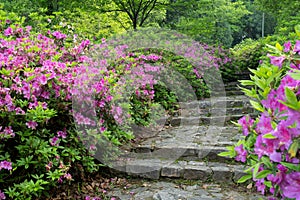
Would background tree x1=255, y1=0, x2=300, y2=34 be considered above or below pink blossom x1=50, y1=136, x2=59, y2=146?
above

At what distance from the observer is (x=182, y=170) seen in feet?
9.99

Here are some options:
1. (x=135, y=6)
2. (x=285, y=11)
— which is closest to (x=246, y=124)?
(x=135, y=6)

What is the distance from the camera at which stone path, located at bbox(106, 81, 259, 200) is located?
275 cm

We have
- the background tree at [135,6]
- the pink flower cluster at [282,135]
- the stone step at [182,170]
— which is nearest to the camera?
the pink flower cluster at [282,135]

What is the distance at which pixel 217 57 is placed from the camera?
7.96 metres

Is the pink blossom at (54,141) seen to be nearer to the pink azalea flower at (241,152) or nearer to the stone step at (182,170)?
the stone step at (182,170)

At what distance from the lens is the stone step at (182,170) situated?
115 inches

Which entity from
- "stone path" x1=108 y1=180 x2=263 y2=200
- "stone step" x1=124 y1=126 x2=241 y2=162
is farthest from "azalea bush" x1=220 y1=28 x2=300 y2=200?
"stone step" x1=124 y1=126 x2=241 y2=162

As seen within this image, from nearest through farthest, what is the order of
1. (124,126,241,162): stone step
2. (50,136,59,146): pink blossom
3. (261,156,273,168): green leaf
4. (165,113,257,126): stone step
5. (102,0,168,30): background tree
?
(261,156,273,168): green leaf < (50,136,59,146): pink blossom < (124,126,241,162): stone step < (165,113,257,126): stone step < (102,0,168,30): background tree

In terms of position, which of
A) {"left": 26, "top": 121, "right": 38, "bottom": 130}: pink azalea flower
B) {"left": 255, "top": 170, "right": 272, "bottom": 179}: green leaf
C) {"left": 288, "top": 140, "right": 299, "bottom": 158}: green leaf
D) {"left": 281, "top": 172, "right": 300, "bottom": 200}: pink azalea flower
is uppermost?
{"left": 288, "top": 140, "right": 299, "bottom": 158}: green leaf

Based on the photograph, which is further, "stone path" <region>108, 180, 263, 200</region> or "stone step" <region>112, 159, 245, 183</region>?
Result: "stone step" <region>112, 159, 245, 183</region>

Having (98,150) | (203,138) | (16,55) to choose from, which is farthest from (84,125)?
(203,138)

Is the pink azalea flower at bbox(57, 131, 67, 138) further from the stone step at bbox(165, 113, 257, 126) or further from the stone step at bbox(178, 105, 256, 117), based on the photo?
the stone step at bbox(178, 105, 256, 117)

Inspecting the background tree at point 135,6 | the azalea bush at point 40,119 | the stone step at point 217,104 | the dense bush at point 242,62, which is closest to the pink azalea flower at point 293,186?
the azalea bush at point 40,119
